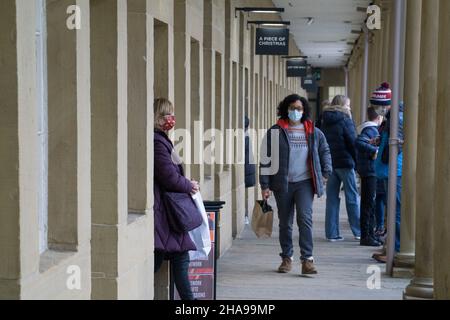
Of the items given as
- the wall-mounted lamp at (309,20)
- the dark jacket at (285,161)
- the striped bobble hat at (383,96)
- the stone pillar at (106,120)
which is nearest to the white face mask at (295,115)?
the dark jacket at (285,161)

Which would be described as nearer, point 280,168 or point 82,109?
point 82,109

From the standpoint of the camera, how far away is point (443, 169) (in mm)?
5961

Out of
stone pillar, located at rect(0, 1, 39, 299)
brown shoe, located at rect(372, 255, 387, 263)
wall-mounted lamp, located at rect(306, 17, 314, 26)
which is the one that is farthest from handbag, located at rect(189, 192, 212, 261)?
wall-mounted lamp, located at rect(306, 17, 314, 26)

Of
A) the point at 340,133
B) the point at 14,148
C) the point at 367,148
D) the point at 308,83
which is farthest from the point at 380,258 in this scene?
the point at 308,83

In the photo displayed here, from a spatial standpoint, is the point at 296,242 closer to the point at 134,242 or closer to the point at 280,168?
the point at 280,168

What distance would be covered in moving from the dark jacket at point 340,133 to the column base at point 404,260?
2.77m

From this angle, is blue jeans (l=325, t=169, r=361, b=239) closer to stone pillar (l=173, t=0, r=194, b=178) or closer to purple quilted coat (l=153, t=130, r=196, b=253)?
stone pillar (l=173, t=0, r=194, b=178)

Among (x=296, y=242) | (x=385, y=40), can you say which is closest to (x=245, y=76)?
(x=296, y=242)

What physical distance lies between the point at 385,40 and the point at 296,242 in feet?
26.9

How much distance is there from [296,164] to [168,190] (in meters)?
2.51

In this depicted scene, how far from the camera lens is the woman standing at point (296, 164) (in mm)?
9414

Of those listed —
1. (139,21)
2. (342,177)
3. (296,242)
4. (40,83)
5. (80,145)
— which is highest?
(139,21)

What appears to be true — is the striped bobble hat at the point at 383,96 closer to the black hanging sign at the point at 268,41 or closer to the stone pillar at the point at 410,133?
the stone pillar at the point at 410,133

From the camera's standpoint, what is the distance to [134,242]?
6.45 m
